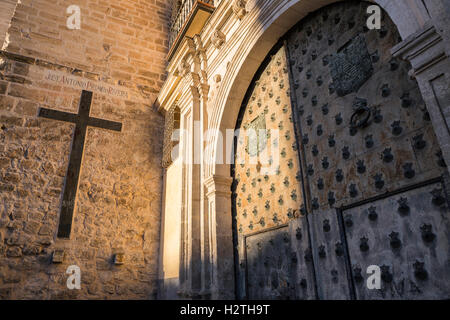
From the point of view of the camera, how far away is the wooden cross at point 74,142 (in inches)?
180

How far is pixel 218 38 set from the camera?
160 inches

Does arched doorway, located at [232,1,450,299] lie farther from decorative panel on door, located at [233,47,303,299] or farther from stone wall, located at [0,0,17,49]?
stone wall, located at [0,0,17,49]

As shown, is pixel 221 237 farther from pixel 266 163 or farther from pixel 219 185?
pixel 266 163

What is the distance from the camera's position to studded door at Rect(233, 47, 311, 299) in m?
2.87

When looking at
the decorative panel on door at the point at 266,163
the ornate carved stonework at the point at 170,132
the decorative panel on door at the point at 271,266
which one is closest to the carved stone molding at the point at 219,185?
the decorative panel on door at the point at 266,163

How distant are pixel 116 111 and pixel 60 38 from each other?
1.67 meters

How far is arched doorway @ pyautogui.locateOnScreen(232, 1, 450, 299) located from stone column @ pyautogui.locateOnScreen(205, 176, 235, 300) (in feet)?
0.36

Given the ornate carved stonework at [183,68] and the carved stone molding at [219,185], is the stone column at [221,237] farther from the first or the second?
the ornate carved stonework at [183,68]

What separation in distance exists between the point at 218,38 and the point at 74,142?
2.84 metres

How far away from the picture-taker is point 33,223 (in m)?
4.39

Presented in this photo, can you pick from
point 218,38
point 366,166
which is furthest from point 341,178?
point 218,38
